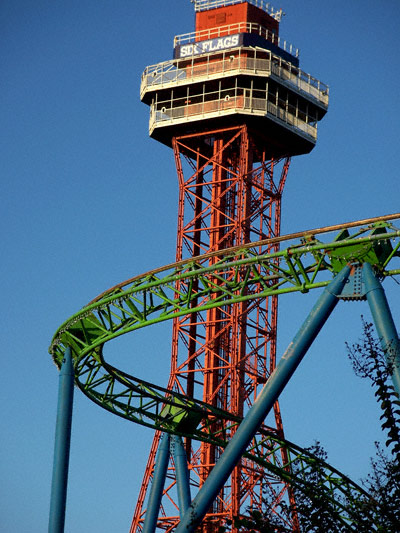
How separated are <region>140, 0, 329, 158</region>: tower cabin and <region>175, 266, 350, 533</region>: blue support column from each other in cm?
3255

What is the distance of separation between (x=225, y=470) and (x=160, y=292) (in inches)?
265

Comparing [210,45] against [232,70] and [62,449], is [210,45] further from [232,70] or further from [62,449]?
[62,449]

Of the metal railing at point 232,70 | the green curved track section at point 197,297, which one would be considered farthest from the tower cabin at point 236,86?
the green curved track section at point 197,297

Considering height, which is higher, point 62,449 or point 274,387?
point 62,449

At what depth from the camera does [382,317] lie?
2766 centimetres

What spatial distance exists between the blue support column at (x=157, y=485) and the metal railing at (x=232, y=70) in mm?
24050

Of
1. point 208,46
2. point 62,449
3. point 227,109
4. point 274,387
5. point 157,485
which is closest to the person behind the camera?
point 274,387

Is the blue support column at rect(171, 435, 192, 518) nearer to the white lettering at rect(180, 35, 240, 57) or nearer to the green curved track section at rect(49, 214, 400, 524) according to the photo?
the green curved track section at rect(49, 214, 400, 524)

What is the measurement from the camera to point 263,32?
210 ft

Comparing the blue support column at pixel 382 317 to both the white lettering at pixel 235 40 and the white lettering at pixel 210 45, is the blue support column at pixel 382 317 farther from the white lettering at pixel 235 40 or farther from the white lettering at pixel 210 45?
the white lettering at pixel 210 45

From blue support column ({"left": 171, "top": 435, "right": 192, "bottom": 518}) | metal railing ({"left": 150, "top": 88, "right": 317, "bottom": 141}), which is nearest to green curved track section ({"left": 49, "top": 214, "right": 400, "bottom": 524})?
blue support column ({"left": 171, "top": 435, "right": 192, "bottom": 518})

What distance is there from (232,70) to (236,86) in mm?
728

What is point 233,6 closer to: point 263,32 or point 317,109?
point 263,32

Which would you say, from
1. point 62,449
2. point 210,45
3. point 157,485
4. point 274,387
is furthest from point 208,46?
point 274,387
